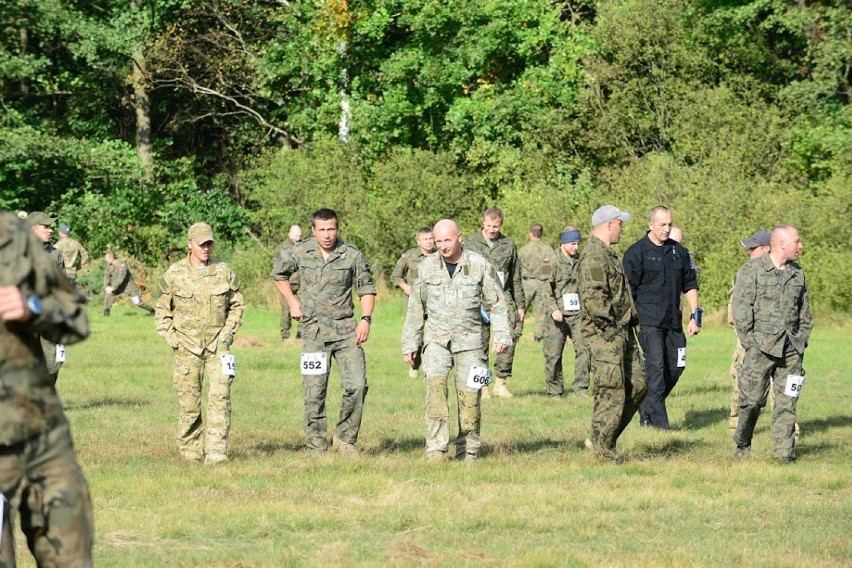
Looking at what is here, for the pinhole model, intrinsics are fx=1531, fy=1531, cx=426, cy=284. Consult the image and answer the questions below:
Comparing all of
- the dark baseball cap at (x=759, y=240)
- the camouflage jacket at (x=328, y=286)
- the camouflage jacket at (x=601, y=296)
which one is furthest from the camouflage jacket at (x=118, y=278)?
the camouflage jacket at (x=601, y=296)

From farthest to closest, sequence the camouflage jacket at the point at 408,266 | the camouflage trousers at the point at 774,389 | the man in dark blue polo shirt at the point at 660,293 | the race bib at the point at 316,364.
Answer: the camouflage jacket at the point at 408,266
the man in dark blue polo shirt at the point at 660,293
the race bib at the point at 316,364
the camouflage trousers at the point at 774,389

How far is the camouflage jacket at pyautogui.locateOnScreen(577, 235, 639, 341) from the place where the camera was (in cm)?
1291

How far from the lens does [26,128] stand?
4719 centimetres

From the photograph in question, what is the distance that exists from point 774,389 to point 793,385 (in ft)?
0.79

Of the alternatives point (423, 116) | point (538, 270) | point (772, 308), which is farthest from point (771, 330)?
point (423, 116)

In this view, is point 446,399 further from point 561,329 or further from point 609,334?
point 561,329

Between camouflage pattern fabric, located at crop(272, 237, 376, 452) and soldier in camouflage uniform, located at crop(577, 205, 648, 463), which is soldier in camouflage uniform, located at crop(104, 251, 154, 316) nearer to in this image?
camouflage pattern fabric, located at crop(272, 237, 376, 452)

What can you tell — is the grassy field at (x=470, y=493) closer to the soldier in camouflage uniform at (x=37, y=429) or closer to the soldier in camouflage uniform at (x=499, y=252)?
the soldier in camouflage uniform at (x=499, y=252)

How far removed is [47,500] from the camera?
20.3 feet

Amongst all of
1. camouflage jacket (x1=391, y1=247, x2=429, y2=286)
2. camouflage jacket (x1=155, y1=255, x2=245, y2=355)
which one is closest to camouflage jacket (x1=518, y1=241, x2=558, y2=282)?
camouflage jacket (x1=391, y1=247, x2=429, y2=286)

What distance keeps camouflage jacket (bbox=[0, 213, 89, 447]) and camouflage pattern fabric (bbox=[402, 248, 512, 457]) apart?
7.06m

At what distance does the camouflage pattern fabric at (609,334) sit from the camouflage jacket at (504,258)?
5299 millimetres

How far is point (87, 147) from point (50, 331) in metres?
43.9

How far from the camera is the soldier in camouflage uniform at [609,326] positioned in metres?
12.9
